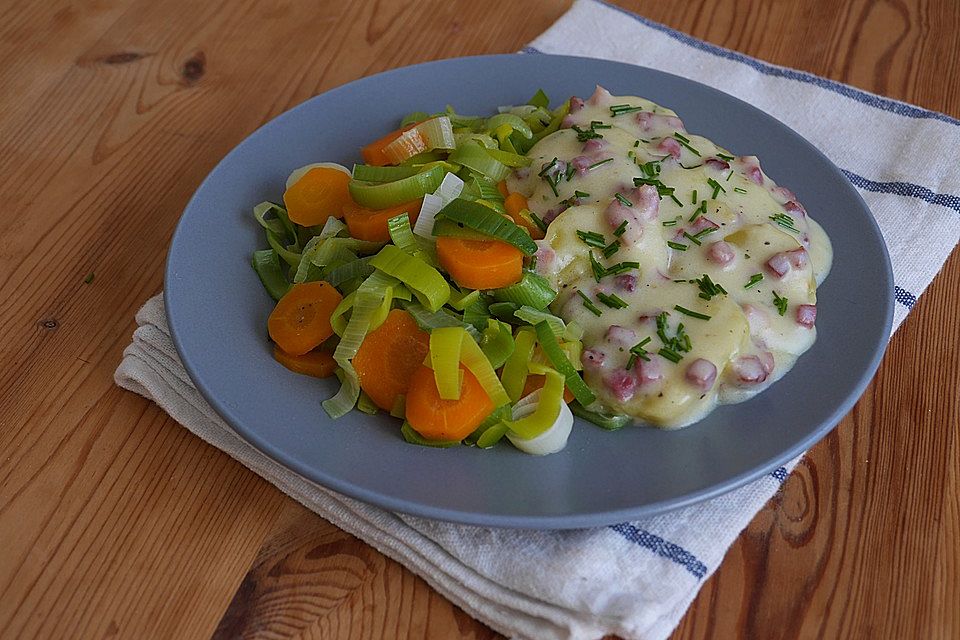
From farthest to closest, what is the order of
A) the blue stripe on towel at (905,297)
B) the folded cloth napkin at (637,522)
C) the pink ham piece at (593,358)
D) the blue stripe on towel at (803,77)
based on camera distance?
the blue stripe on towel at (803,77) < the blue stripe on towel at (905,297) < the pink ham piece at (593,358) < the folded cloth napkin at (637,522)

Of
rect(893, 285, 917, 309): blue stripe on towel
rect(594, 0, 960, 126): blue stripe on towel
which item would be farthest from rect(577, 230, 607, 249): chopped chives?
rect(594, 0, 960, 126): blue stripe on towel

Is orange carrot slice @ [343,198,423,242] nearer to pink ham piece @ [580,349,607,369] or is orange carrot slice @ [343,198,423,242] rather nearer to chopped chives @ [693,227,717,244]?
pink ham piece @ [580,349,607,369]

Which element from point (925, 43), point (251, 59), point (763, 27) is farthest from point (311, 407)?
point (925, 43)

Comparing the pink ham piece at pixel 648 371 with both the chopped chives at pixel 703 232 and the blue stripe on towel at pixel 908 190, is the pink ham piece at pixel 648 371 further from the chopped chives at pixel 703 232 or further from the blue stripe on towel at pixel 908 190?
the blue stripe on towel at pixel 908 190

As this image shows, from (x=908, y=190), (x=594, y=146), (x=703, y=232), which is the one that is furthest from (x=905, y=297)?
(x=594, y=146)

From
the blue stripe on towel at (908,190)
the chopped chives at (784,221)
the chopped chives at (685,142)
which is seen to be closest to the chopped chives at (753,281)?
the chopped chives at (784,221)
